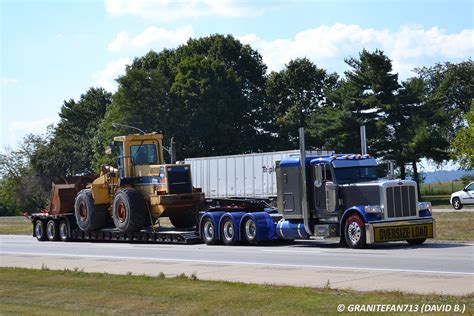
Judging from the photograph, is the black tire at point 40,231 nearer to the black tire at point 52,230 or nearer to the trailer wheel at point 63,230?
the black tire at point 52,230

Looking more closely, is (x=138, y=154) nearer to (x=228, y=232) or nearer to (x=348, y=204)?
(x=228, y=232)

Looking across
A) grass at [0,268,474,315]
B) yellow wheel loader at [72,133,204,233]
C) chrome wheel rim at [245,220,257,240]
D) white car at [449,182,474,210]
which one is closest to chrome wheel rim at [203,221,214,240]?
chrome wheel rim at [245,220,257,240]

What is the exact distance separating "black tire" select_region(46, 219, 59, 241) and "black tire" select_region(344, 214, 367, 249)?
51.7 ft

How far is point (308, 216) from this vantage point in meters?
24.3

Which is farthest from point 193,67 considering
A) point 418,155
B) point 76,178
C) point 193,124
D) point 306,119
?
point 76,178

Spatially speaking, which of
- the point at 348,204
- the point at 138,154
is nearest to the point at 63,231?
the point at 138,154

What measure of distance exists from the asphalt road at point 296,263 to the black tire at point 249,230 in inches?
23.7

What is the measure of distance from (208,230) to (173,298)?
13305 millimetres

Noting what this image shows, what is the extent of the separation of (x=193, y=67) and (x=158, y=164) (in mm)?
46204

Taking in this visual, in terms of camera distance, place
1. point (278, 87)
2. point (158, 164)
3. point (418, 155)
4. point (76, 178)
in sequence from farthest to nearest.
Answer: point (278, 87), point (418, 155), point (76, 178), point (158, 164)

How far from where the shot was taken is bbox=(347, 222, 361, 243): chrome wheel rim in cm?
2258

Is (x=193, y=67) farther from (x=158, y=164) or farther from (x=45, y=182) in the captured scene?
(x=158, y=164)

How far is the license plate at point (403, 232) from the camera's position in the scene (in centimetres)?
2212

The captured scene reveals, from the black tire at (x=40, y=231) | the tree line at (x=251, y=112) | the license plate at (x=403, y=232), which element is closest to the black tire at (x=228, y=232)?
the license plate at (x=403, y=232)
